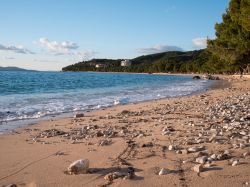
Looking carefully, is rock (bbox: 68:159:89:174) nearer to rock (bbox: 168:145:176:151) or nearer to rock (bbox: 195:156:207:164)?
rock (bbox: 195:156:207:164)

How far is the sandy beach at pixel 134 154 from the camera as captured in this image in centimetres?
536

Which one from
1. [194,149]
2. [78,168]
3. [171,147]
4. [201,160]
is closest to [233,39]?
[171,147]

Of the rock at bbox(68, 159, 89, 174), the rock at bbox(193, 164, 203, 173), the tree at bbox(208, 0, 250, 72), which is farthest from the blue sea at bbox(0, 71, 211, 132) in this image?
the rock at bbox(193, 164, 203, 173)

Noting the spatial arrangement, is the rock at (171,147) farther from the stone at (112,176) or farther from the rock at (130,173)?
the stone at (112,176)

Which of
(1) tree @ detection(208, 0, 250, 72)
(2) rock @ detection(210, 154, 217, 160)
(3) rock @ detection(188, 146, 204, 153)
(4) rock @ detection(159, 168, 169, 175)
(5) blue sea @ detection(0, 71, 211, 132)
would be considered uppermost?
(1) tree @ detection(208, 0, 250, 72)

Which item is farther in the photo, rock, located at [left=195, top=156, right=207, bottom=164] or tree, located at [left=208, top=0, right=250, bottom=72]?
tree, located at [left=208, top=0, right=250, bottom=72]

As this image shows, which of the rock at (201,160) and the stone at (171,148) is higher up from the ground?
the rock at (201,160)

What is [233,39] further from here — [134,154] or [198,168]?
[198,168]

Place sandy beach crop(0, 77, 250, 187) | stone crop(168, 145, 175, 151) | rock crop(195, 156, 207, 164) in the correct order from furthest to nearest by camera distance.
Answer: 1. stone crop(168, 145, 175, 151)
2. rock crop(195, 156, 207, 164)
3. sandy beach crop(0, 77, 250, 187)

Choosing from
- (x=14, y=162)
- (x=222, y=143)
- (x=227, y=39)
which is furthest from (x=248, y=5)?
(x=14, y=162)

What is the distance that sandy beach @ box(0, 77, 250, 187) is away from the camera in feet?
17.6

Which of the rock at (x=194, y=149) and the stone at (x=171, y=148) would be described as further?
the stone at (x=171, y=148)

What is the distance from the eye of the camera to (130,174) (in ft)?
18.4

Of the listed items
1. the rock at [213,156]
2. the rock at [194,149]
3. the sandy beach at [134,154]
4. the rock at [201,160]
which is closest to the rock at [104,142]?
the sandy beach at [134,154]
